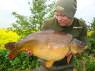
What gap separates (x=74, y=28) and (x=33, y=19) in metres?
9.18

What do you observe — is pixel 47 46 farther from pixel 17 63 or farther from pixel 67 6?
pixel 17 63

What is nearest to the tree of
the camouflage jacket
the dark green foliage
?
the dark green foliage

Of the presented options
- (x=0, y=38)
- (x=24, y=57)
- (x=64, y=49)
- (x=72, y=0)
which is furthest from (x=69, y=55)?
(x=0, y=38)

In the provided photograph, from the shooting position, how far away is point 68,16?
7422 mm

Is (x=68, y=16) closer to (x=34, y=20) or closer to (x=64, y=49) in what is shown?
(x=64, y=49)

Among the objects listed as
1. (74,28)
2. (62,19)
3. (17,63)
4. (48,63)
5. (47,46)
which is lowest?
(17,63)

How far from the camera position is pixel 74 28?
7605 mm

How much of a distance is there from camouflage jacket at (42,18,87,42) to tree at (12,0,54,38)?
28.8 ft

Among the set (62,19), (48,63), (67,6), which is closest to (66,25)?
(62,19)

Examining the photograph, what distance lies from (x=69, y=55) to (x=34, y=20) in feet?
31.3

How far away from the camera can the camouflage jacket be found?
7.54 metres

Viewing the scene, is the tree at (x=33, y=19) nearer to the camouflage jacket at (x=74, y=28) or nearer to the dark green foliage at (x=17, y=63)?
the dark green foliage at (x=17, y=63)

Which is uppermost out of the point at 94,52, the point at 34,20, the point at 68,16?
the point at 68,16

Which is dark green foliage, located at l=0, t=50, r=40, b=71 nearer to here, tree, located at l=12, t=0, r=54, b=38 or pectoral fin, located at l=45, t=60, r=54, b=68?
tree, located at l=12, t=0, r=54, b=38
